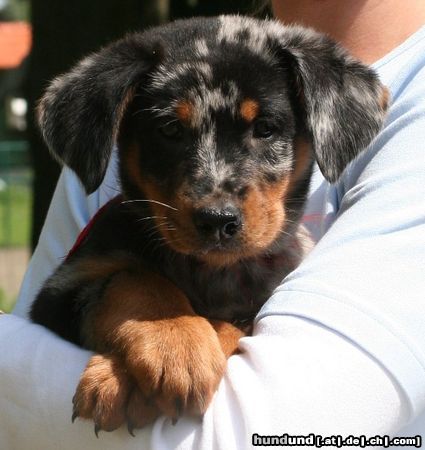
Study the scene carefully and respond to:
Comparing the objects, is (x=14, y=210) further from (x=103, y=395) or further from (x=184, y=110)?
(x=103, y=395)

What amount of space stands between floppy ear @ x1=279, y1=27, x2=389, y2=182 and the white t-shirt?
22cm

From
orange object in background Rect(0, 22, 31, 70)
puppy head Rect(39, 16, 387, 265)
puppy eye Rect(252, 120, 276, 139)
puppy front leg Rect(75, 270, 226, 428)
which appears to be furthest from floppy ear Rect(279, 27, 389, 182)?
orange object in background Rect(0, 22, 31, 70)

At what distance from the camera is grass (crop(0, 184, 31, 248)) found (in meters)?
15.1

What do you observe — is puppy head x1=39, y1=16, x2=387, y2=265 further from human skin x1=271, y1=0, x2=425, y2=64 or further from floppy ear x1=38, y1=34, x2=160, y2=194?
human skin x1=271, y1=0, x2=425, y2=64

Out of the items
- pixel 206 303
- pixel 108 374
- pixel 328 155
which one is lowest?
pixel 206 303

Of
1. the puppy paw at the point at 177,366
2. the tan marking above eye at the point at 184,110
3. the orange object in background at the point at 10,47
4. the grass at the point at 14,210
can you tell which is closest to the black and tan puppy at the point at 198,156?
the tan marking above eye at the point at 184,110

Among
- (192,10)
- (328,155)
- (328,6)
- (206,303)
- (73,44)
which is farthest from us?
(192,10)

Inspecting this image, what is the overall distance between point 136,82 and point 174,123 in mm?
196

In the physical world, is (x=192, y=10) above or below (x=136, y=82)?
below

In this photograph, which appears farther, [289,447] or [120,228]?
[120,228]

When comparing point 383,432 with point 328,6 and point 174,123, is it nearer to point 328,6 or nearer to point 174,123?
point 174,123

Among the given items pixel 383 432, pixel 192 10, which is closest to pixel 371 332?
pixel 383 432

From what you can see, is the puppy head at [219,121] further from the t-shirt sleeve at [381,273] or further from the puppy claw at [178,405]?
the puppy claw at [178,405]

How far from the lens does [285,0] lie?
11.5 ft
